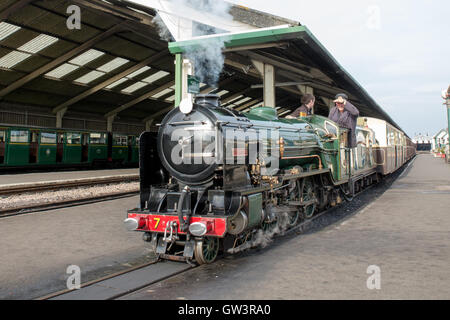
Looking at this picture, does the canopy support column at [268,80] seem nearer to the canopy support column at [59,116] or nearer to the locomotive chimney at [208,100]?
the locomotive chimney at [208,100]

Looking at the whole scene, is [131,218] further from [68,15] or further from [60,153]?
[60,153]

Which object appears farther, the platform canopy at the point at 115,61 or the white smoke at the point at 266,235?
the platform canopy at the point at 115,61

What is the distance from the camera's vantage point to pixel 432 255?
462 centimetres

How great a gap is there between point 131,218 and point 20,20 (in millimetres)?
14271

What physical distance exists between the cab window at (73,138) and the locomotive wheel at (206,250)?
698 inches

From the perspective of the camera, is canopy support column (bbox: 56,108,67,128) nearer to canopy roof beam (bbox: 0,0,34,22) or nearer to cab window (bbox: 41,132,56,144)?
cab window (bbox: 41,132,56,144)

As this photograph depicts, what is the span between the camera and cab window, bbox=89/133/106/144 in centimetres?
2154

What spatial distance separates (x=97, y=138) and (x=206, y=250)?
19141 mm

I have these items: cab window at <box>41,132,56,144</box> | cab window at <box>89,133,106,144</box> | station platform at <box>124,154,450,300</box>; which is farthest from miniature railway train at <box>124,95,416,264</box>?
cab window at <box>89,133,106,144</box>

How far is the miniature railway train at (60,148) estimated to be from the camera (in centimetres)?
1746

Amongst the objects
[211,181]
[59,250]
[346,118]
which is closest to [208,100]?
[211,181]

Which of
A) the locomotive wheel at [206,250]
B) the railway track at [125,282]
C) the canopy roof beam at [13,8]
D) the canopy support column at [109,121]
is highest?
the canopy roof beam at [13,8]

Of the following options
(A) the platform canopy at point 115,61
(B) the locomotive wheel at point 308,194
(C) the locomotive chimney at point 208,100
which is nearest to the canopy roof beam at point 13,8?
(A) the platform canopy at point 115,61

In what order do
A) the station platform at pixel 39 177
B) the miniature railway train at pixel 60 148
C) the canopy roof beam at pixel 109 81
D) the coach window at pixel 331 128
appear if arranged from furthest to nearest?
the canopy roof beam at pixel 109 81
the miniature railway train at pixel 60 148
the station platform at pixel 39 177
the coach window at pixel 331 128
